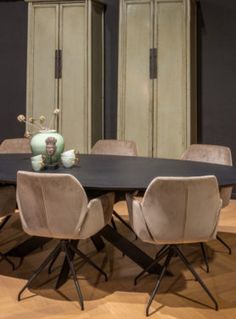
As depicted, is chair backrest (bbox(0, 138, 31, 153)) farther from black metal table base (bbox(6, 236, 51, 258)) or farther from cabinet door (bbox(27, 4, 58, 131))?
cabinet door (bbox(27, 4, 58, 131))

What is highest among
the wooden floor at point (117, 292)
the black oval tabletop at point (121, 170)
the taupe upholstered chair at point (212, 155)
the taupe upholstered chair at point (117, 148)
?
the taupe upholstered chair at point (117, 148)

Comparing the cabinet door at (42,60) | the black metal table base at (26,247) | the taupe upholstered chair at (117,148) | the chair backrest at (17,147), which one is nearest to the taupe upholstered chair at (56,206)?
the black metal table base at (26,247)

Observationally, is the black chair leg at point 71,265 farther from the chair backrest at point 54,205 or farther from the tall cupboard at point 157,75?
the tall cupboard at point 157,75

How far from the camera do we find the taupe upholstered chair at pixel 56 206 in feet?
8.08

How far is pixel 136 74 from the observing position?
205 inches

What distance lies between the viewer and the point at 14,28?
5.98 meters

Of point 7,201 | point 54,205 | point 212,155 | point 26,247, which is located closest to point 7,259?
→ point 26,247

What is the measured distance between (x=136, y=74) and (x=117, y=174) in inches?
102

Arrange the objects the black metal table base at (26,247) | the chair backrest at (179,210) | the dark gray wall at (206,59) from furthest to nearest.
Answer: the dark gray wall at (206,59) → the black metal table base at (26,247) → the chair backrest at (179,210)

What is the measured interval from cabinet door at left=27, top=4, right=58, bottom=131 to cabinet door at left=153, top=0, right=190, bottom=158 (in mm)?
1232

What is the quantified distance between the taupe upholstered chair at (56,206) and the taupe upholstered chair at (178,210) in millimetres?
284

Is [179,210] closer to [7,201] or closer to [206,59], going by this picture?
[7,201]

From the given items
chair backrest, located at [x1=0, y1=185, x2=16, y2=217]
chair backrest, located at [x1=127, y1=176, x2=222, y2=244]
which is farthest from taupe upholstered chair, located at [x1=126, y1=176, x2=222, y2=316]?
chair backrest, located at [x1=0, y1=185, x2=16, y2=217]

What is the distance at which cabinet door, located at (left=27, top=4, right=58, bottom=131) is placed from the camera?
17.8ft
